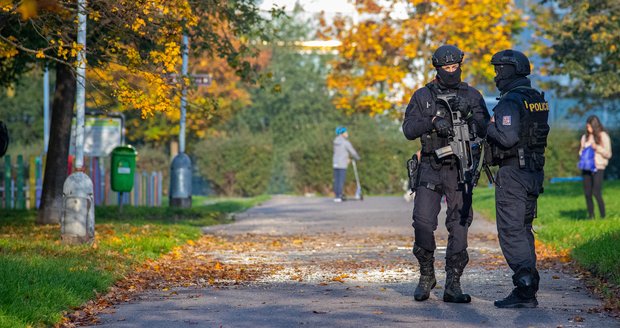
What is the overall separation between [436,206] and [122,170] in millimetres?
13430

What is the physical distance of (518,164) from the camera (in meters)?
9.25

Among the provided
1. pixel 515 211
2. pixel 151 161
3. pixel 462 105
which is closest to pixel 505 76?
pixel 462 105

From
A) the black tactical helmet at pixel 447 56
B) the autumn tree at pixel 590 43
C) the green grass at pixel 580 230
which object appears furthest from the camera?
the autumn tree at pixel 590 43

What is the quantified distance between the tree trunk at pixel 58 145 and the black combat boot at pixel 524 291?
38.3 ft

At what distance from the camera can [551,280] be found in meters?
11.2

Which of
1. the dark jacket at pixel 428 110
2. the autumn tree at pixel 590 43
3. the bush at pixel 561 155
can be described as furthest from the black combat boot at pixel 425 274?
the bush at pixel 561 155

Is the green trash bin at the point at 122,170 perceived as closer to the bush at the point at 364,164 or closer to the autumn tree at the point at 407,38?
the autumn tree at the point at 407,38

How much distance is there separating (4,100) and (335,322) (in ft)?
131

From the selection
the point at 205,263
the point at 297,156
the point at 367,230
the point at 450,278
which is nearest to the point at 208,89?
the point at 297,156

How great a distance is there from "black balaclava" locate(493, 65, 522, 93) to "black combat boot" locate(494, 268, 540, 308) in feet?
4.54

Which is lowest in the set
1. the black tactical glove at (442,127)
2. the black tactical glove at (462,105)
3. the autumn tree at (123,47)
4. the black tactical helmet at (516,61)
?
the black tactical glove at (442,127)

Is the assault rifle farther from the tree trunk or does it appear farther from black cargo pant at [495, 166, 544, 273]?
the tree trunk

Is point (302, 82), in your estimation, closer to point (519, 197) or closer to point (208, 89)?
point (208, 89)

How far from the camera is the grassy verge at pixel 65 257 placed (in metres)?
9.03
